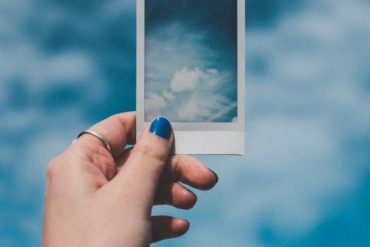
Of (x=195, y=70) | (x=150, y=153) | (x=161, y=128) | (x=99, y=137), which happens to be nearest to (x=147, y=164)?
(x=150, y=153)

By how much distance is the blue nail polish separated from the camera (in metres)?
2.65

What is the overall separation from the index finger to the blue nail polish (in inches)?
19.5

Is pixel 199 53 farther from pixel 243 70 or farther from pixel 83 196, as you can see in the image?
pixel 83 196

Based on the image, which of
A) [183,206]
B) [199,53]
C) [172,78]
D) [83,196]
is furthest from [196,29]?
[83,196]

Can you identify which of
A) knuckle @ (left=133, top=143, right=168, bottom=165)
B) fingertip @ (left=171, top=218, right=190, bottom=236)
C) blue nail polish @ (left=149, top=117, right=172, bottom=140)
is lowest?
fingertip @ (left=171, top=218, right=190, bottom=236)

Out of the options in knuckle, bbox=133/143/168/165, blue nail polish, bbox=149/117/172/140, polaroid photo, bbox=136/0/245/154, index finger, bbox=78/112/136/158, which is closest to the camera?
knuckle, bbox=133/143/168/165

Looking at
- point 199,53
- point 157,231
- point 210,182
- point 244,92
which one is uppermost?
point 199,53

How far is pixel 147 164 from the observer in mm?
2521

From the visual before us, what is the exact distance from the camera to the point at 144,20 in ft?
9.95

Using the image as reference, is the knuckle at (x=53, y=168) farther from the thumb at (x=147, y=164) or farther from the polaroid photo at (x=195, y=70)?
the polaroid photo at (x=195, y=70)

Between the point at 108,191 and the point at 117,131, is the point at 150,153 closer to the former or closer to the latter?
the point at 108,191

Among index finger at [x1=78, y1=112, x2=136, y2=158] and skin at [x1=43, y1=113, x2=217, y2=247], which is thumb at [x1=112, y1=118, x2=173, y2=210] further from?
index finger at [x1=78, y1=112, x2=136, y2=158]

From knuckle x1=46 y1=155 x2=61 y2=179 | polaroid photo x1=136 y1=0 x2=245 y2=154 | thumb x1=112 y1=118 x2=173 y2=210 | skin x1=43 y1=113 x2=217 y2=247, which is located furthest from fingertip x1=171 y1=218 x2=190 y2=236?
knuckle x1=46 y1=155 x2=61 y2=179

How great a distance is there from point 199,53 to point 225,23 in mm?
248
